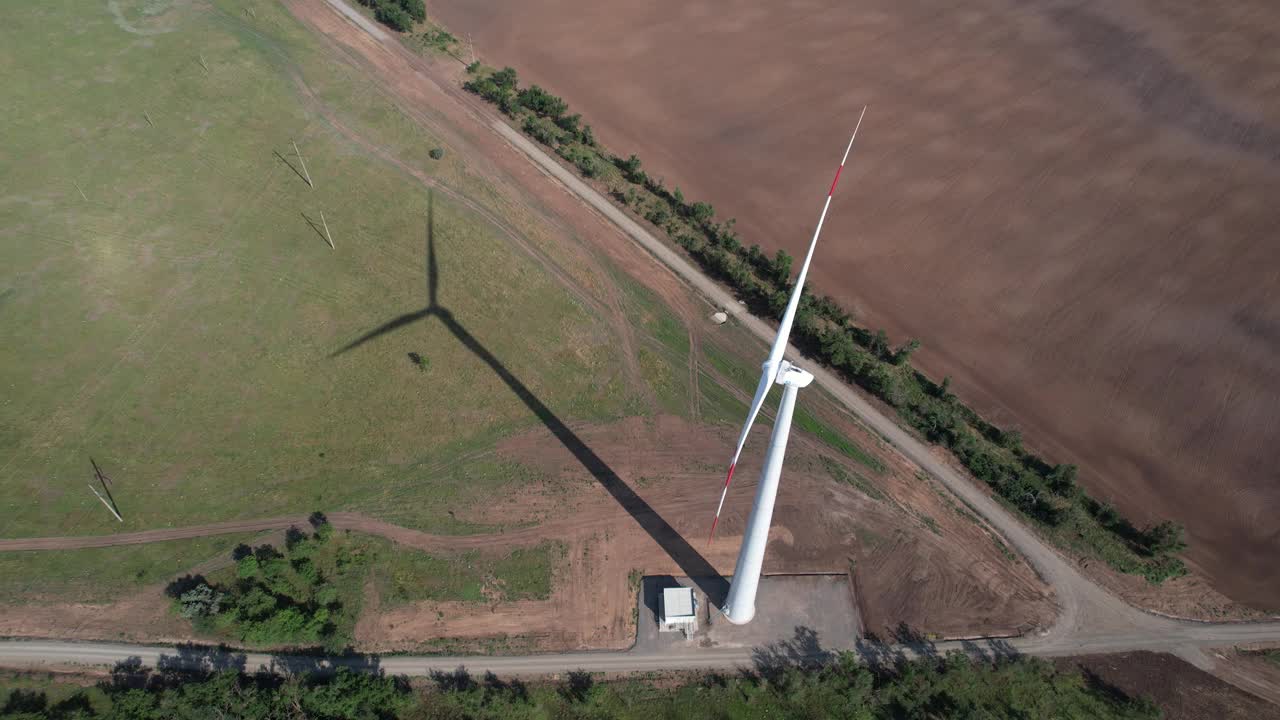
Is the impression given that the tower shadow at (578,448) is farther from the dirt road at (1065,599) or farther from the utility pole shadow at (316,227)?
the dirt road at (1065,599)

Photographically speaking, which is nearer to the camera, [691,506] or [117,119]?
[691,506]

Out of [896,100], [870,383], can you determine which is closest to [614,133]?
[896,100]

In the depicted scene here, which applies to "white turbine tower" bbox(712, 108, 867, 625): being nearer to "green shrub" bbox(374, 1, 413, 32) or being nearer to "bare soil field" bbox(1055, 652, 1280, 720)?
"bare soil field" bbox(1055, 652, 1280, 720)

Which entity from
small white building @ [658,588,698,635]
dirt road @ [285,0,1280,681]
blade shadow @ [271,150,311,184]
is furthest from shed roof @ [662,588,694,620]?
blade shadow @ [271,150,311,184]

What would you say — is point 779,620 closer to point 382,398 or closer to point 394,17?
Answer: point 382,398

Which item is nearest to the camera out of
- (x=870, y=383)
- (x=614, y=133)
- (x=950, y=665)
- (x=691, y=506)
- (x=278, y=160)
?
(x=950, y=665)

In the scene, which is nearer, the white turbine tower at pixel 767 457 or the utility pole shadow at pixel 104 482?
the white turbine tower at pixel 767 457

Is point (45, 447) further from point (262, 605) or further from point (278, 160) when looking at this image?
point (278, 160)

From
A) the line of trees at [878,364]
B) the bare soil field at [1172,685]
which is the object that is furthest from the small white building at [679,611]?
the line of trees at [878,364]
